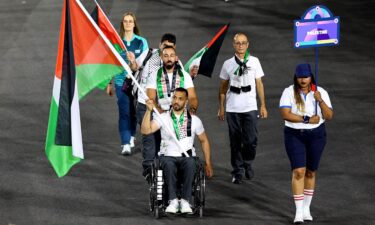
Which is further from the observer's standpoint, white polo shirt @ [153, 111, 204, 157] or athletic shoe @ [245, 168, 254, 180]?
athletic shoe @ [245, 168, 254, 180]

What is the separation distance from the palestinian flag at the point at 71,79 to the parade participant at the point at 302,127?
7.36ft

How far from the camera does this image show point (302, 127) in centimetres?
1515

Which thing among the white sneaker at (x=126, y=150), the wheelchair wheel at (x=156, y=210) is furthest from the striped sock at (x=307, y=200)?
the white sneaker at (x=126, y=150)

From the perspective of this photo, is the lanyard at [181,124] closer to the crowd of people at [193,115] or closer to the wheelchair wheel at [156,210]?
the crowd of people at [193,115]

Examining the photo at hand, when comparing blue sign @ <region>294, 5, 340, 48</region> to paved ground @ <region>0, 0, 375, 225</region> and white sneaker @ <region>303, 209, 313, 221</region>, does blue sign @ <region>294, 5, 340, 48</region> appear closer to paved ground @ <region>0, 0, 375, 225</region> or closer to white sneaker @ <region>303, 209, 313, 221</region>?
paved ground @ <region>0, 0, 375, 225</region>

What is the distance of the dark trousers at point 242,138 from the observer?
1714cm

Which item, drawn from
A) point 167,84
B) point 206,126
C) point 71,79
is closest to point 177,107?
point 167,84

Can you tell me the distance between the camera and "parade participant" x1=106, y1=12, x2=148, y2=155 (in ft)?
59.8

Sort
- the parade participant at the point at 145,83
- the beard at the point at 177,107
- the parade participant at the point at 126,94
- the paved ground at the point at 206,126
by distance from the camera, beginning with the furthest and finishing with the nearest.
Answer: the parade participant at the point at 126,94
the parade participant at the point at 145,83
the paved ground at the point at 206,126
the beard at the point at 177,107

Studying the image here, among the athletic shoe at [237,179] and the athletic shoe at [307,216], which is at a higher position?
the athletic shoe at [237,179]

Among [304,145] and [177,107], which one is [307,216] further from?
[177,107]

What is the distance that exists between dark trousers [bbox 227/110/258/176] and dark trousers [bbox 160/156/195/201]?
188 centimetres

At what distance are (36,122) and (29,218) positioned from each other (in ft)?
17.4

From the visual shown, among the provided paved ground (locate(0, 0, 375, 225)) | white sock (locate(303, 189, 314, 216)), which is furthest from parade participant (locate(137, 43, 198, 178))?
white sock (locate(303, 189, 314, 216))
